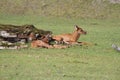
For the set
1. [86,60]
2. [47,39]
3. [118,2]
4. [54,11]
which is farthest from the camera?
[118,2]

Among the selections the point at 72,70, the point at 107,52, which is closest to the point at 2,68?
the point at 72,70

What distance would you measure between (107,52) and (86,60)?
193cm

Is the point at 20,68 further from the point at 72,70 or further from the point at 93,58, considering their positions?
the point at 93,58

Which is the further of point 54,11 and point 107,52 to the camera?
point 54,11

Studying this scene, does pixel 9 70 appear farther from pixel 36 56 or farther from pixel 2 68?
pixel 36 56

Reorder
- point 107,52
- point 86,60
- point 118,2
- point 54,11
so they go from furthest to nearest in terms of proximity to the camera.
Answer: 1. point 118,2
2. point 54,11
3. point 107,52
4. point 86,60

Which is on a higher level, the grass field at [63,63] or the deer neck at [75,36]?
the deer neck at [75,36]

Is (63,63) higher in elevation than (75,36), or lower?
lower

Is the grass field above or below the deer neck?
below

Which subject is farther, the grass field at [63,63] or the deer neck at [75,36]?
the deer neck at [75,36]

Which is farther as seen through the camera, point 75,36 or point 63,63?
point 75,36

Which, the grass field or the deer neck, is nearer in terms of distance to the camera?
the grass field

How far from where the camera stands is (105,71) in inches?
426

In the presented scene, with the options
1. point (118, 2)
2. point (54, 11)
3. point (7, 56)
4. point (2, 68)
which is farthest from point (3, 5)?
point (2, 68)
